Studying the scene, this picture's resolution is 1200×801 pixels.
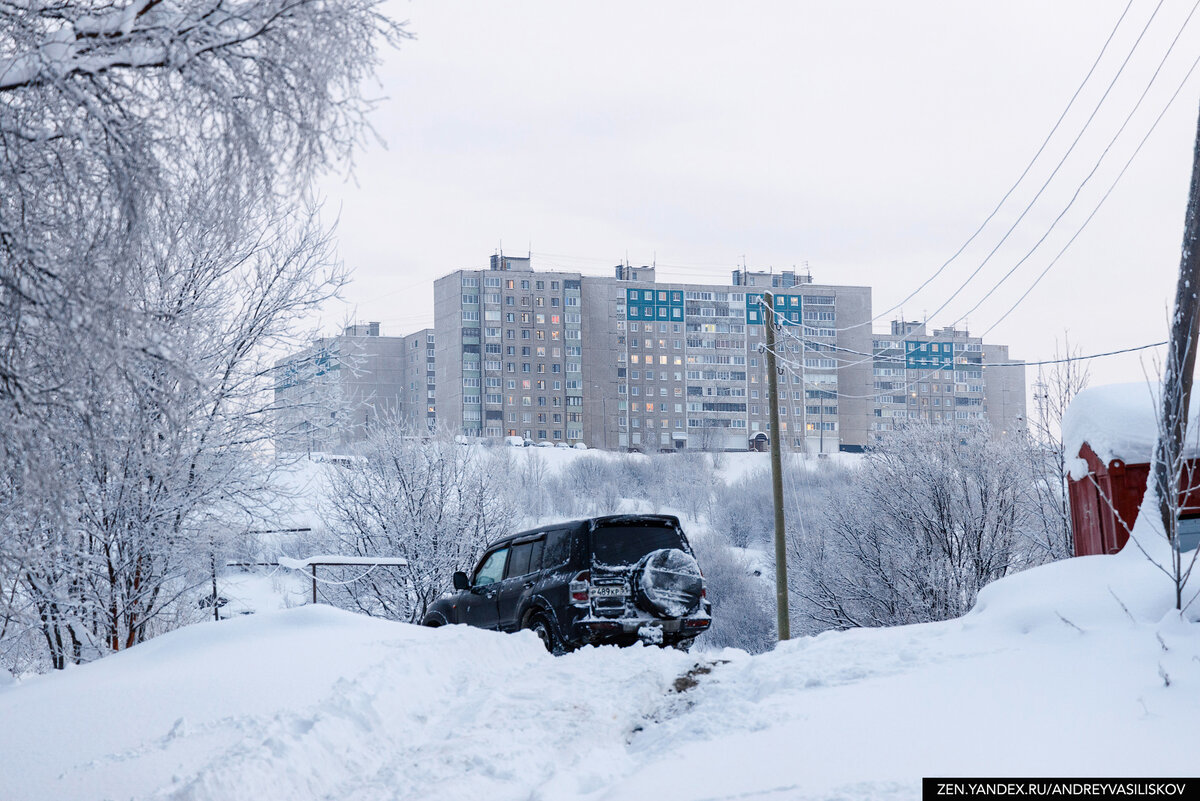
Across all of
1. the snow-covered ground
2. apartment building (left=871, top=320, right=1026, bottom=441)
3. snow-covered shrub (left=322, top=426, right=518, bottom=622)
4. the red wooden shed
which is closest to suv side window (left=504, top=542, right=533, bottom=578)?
the snow-covered ground

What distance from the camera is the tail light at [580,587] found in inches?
463

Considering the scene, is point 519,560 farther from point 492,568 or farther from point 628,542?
point 628,542

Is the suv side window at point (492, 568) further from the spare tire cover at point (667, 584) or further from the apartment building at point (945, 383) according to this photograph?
the apartment building at point (945, 383)

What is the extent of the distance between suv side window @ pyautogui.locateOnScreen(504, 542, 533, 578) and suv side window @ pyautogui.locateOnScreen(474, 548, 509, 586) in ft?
0.60

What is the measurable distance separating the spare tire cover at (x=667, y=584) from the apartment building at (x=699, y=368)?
101947 mm

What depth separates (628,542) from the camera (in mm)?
12195

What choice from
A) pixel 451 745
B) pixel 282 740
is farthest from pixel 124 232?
pixel 451 745

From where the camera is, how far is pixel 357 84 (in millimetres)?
5715

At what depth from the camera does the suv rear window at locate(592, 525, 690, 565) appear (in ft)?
39.5

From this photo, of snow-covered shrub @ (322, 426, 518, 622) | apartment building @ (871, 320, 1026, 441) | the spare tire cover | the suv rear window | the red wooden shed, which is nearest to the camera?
the red wooden shed

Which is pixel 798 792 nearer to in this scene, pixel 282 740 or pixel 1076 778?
pixel 1076 778

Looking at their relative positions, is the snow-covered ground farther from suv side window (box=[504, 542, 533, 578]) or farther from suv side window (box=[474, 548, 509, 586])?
suv side window (box=[474, 548, 509, 586])

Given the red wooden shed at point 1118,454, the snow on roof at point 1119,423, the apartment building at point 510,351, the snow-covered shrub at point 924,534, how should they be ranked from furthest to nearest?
the apartment building at point 510,351
the snow-covered shrub at point 924,534
the snow on roof at point 1119,423
the red wooden shed at point 1118,454

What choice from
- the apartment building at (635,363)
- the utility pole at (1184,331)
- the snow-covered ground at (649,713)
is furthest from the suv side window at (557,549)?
the apartment building at (635,363)
